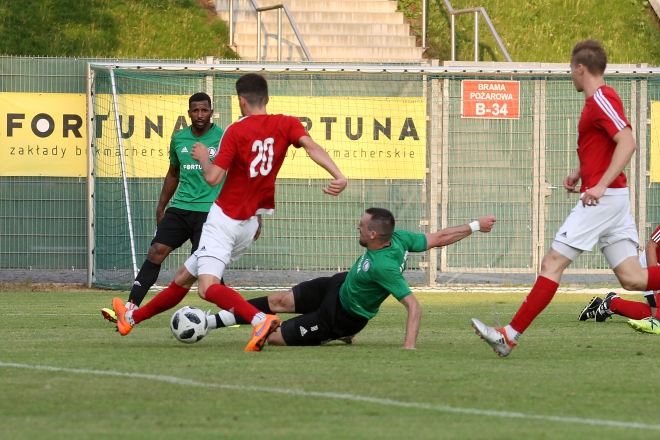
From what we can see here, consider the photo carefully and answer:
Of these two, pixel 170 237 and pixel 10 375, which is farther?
pixel 170 237

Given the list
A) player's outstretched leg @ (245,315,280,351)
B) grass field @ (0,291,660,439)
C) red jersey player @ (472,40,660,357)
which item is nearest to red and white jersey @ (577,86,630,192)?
red jersey player @ (472,40,660,357)

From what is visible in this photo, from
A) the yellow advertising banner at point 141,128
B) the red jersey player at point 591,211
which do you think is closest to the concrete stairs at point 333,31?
the yellow advertising banner at point 141,128

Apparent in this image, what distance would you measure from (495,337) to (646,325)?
276 cm

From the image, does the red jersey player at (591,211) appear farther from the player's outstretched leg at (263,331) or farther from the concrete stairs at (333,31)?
the concrete stairs at (333,31)

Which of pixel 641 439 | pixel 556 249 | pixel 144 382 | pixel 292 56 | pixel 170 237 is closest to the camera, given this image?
pixel 641 439

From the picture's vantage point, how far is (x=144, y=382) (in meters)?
6.12

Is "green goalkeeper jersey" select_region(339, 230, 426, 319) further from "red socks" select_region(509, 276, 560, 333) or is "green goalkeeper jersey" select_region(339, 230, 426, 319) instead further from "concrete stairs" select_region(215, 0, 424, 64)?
"concrete stairs" select_region(215, 0, 424, 64)

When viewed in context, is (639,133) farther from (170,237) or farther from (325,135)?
(170,237)

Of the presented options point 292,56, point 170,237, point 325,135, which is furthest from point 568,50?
point 170,237

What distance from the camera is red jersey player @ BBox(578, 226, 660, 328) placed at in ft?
31.6

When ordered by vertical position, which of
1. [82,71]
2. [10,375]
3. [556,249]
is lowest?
[10,375]

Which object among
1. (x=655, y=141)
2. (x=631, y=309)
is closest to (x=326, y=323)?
(x=631, y=309)

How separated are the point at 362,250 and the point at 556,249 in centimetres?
875

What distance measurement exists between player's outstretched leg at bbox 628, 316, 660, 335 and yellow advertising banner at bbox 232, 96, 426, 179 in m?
6.87
